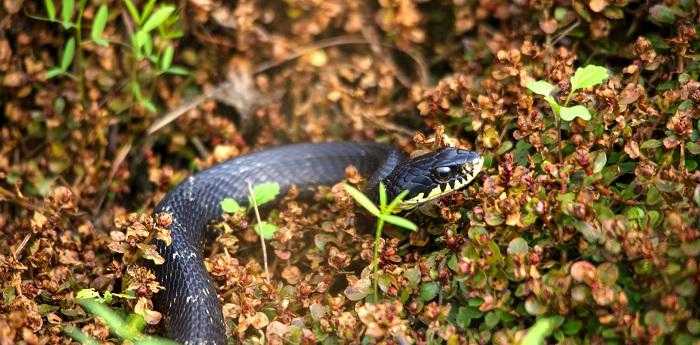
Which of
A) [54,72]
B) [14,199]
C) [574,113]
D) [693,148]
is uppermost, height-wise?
[54,72]

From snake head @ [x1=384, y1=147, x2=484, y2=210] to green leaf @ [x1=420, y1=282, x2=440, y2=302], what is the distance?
73cm

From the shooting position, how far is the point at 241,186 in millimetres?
5508

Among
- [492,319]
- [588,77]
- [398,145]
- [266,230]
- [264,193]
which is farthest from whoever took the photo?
[398,145]

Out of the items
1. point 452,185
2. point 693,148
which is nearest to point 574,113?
point 693,148

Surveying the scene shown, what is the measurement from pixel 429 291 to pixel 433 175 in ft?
2.71

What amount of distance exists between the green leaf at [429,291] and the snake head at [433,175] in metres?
0.73

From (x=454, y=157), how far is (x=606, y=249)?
3.95ft

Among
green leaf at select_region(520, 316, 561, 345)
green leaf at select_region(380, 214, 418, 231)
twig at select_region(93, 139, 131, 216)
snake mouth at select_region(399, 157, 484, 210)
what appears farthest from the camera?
twig at select_region(93, 139, 131, 216)

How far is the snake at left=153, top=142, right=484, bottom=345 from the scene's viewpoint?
4.36 metres

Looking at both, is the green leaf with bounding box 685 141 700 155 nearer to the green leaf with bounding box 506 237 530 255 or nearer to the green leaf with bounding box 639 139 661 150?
the green leaf with bounding box 639 139 661 150

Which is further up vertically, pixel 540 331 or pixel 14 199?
pixel 14 199

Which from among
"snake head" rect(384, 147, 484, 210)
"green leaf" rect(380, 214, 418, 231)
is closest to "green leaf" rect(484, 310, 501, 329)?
"green leaf" rect(380, 214, 418, 231)

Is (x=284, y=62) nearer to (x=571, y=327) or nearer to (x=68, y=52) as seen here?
(x=68, y=52)

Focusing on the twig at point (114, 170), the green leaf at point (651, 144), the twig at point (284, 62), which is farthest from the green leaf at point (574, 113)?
the twig at point (114, 170)
